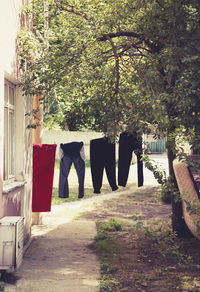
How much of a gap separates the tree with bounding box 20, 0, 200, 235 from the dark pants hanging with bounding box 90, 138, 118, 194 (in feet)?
2.32

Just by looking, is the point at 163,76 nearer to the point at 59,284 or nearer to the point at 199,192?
the point at 199,192

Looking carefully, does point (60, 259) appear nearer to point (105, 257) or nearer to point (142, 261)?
point (105, 257)

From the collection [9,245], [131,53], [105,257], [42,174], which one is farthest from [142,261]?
[131,53]

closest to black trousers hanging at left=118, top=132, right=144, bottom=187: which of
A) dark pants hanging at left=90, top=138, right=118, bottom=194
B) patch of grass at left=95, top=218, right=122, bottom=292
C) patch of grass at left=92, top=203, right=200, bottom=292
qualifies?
dark pants hanging at left=90, top=138, right=118, bottom=194

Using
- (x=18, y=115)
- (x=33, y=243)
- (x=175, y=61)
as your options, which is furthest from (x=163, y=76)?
(x=33, y=243)

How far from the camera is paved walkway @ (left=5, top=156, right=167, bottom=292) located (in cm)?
546

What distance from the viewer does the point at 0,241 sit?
5.26 metres

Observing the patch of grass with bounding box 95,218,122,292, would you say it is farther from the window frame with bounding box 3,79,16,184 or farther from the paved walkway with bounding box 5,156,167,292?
the window frame with bounding box 3,79,16,184

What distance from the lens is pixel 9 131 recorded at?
22.6 feet

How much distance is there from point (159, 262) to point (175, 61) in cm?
317

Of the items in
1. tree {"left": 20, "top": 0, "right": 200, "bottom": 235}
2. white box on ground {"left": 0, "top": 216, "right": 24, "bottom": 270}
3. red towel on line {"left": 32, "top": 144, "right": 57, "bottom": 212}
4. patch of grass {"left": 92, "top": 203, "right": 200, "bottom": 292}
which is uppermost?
tree {"left": 20, "top": 0, "right": 200, "bottom": 235}

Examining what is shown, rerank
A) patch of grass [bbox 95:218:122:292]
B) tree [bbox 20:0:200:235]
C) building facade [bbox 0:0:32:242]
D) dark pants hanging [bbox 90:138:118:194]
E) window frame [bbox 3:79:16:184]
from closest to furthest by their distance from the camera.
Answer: tree [bbox 20:0:200:235] < patch of grass [bbox 95:218:122:292] < building facade [bbox 0:0:32:242] < window frame [bbox 3:79:16:184] < dark pants hanging [bbox 90:138:118:194]

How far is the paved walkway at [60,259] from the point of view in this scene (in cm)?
546

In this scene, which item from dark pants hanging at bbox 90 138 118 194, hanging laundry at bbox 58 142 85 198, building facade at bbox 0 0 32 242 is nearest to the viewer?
building facade at bbox 0 0 32 242
